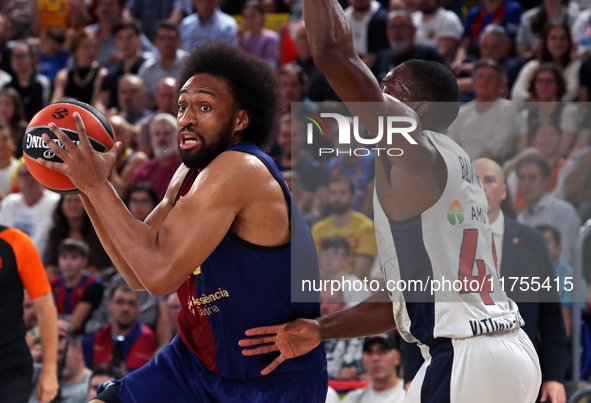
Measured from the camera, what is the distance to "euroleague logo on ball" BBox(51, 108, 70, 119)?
131 inches

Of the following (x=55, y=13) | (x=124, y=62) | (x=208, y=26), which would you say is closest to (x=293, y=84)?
(x=208, y=26)

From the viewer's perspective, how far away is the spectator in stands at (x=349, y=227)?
21.2ft

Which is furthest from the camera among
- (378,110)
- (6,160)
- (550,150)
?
(6,160)

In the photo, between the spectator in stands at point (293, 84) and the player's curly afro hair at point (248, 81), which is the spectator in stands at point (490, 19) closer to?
the spectator in stands at point (293, 84)

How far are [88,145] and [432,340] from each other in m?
1.61

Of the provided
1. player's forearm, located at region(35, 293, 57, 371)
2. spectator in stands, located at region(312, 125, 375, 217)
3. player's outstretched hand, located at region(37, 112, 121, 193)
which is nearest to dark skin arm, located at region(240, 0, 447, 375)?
player's outstretched hand, located at region(37, 112, 121, 193)

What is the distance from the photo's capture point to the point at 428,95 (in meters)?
3.20

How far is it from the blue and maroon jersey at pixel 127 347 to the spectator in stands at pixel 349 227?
175 cm

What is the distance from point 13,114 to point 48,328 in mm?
5264

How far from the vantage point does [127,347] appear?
652cm

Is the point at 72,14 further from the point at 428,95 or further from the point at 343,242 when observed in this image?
the point at 428,95

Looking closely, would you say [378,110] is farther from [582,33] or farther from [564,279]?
[582,33]

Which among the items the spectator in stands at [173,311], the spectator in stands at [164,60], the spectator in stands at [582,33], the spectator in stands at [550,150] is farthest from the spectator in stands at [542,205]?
the spectator in stands at [164,60]

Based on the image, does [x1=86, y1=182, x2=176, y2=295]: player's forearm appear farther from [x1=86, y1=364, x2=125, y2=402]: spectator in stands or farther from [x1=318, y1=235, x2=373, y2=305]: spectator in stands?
[x1=318, y1=235, x2=373, y2=305]: spectator in stands
